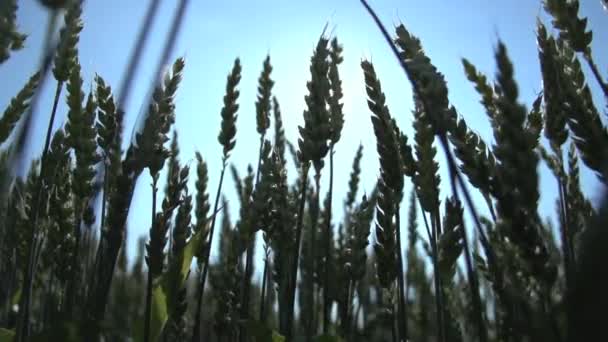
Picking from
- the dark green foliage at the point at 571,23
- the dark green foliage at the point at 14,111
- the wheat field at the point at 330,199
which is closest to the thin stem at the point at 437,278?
the wheat field at the point at 330,199

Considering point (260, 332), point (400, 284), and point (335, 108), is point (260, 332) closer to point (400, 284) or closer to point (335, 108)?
point (400, 284)

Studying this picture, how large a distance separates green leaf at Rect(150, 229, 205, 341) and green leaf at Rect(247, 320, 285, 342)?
0.81ft

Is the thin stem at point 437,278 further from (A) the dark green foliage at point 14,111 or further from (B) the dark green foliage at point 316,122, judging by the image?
(A) the dark green foliage at point 14,111

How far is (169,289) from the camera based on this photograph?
59.5 inches

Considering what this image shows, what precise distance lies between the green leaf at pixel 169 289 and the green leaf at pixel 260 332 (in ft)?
0.81

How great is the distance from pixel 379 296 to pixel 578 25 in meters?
2.39

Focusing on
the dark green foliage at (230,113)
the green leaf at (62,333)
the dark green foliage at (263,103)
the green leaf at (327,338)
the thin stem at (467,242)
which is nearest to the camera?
the green leaf at (62,333)

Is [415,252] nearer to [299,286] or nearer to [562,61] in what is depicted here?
[299,286]

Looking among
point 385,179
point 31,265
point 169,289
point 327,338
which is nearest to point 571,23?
point 385,179

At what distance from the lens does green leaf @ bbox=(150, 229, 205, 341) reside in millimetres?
1512

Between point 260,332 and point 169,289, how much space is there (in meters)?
0.31

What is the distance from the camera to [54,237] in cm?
201

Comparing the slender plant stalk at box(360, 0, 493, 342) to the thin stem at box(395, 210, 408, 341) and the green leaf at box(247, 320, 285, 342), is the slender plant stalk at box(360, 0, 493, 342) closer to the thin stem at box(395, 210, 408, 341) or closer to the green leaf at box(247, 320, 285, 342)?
the thin stem at box(395, 210, 408, 341)

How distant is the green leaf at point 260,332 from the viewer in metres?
1.56
